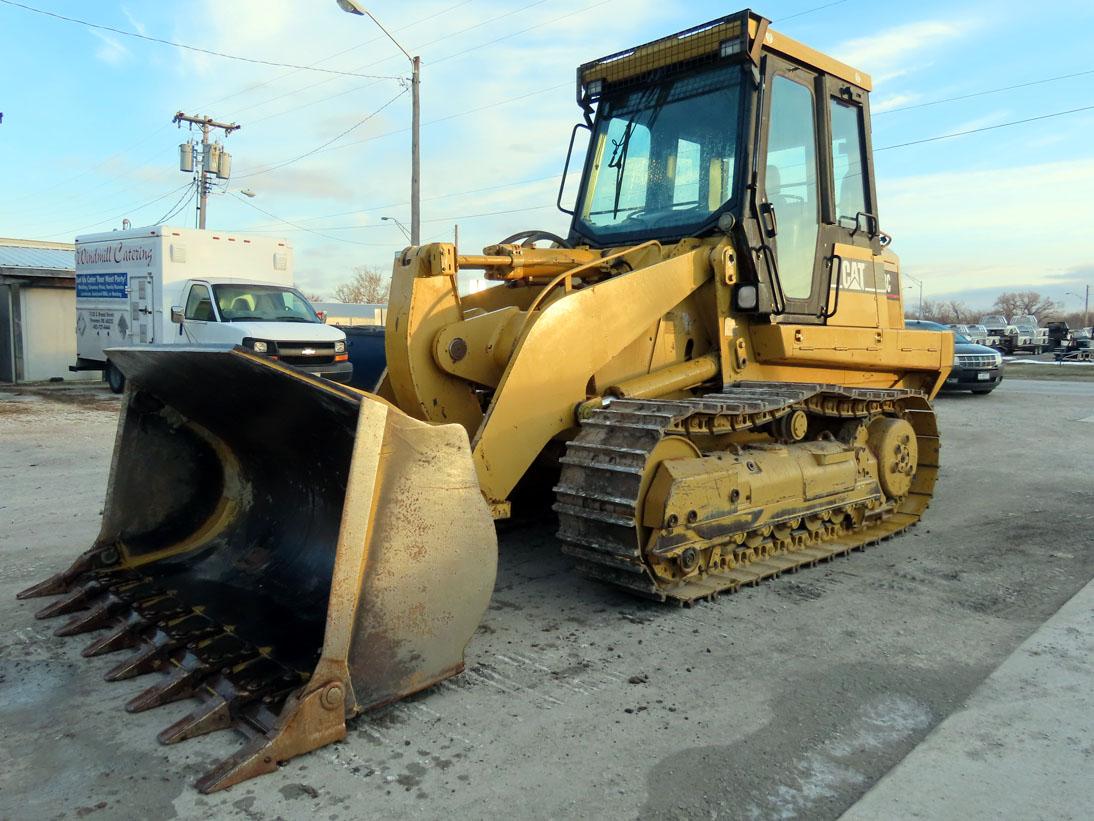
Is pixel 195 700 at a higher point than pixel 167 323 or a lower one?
lower

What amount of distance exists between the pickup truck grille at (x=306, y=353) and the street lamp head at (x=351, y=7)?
7.05 metres

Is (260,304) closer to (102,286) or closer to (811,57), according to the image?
(102,286)

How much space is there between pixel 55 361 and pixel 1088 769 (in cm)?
2474

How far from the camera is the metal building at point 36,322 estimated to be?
21.5m

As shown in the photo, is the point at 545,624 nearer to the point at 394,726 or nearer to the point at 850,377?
the point at 394,726

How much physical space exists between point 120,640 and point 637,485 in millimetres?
2499

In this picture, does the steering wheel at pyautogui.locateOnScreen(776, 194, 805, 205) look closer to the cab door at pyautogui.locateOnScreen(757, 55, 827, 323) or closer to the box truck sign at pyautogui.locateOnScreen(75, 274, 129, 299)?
the cab door at pyautogui.locateOnScreen(757, 55, 827, 323)

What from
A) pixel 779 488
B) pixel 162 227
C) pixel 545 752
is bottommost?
pixel 545 752

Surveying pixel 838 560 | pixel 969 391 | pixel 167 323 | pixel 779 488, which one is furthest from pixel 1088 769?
pixel 969 391

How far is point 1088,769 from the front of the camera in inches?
115

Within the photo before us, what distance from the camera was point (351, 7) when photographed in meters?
16.3

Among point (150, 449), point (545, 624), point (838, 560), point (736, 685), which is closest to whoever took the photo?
point (736, 685)

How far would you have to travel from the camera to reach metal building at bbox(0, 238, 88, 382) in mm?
21469

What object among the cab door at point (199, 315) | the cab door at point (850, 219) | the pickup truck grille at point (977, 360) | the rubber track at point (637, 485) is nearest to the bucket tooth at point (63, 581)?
the rubber track at point (637, 485)
